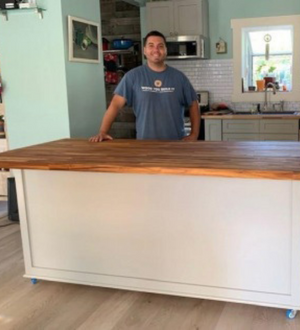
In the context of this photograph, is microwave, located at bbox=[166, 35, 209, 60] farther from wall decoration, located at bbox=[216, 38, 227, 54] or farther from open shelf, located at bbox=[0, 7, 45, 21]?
open shelf, located at bbox=[0, 7, 45, 21]

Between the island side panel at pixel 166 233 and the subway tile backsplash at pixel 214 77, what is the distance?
12.5ft

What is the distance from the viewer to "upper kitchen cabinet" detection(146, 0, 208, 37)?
568cm

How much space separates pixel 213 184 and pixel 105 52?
425 centimetres

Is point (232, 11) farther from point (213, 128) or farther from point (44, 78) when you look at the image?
point (44, 78)

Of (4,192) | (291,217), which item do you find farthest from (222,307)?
(4,192)

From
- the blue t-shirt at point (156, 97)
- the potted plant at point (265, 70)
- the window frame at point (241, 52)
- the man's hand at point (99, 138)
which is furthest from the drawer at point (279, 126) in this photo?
the man's hand at point (99, 138)

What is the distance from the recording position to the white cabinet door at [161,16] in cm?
575

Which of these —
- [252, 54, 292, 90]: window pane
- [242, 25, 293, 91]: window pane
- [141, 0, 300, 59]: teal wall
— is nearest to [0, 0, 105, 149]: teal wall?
[141, 0, 300, 59]: teal wall

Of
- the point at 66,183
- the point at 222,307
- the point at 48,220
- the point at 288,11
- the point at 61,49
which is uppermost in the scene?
the point at 288,11

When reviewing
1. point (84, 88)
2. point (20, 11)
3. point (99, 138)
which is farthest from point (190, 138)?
point (20, 11)

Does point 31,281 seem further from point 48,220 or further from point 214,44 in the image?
point 214,44

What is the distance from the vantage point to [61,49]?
3779 millimetres

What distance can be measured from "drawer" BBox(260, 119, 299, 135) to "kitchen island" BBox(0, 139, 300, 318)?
8.51ft

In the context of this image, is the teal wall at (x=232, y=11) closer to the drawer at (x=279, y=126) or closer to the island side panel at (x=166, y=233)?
the drawer at (x=279, y=126)
